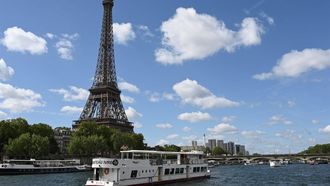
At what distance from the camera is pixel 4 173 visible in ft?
322

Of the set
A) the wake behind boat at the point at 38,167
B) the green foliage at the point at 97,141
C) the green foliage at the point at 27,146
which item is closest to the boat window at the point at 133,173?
the wake behind boat at the point at 38,167

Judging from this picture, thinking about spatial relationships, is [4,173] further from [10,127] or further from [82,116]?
[82,116]

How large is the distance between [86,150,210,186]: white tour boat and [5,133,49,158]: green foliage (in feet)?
183

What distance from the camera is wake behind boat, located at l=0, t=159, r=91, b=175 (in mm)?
100206

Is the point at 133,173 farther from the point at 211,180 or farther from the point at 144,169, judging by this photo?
the point at 211,180

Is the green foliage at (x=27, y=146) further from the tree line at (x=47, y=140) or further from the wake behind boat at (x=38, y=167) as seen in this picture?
the wake behind boat at (x=38, y=167)

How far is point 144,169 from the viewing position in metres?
68.4

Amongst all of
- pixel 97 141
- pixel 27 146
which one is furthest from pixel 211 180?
pixel 97 141

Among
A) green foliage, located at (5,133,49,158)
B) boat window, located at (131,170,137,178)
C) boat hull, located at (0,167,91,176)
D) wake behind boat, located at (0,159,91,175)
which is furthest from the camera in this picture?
green foliage, located at (5,133,49,158)

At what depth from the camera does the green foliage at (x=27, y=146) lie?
413 ft

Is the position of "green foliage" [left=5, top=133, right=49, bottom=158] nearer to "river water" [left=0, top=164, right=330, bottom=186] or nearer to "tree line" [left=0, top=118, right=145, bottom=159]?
"tree line" [left=0, top=118, right=145, bottom=159]

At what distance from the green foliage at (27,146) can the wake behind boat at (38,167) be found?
8.40 meters

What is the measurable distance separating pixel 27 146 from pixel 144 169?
68.1m

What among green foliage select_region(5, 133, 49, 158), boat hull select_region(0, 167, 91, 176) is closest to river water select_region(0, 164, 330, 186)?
boat hull select_region(0, 167, 91, 176)
